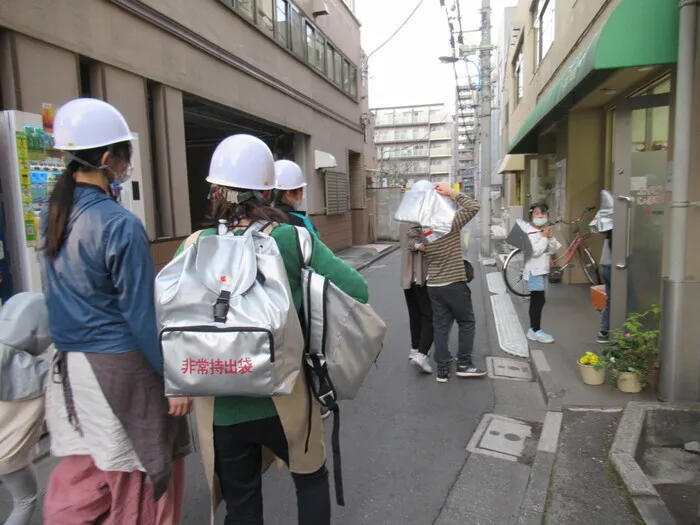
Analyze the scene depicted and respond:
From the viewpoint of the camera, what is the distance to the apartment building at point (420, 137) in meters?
90.4

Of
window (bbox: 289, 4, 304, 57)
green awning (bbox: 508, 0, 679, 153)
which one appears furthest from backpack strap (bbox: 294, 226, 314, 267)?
window (bbox: 289, 4, 304, 57)

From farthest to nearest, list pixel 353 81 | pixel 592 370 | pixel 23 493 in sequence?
pixel 353 81 → pixel 592 370 → pixel 23 493

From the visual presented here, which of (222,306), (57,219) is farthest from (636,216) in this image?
(57,219)

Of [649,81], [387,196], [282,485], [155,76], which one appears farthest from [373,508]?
[387,196]

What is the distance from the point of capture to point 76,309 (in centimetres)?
194

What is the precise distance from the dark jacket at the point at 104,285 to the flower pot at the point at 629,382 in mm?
3718

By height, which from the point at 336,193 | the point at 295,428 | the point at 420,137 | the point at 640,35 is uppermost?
the point at 420,137

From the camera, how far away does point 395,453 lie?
3619 millimetres

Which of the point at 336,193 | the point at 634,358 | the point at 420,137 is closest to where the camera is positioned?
the point at 634,358

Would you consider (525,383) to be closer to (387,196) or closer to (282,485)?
(282,485)

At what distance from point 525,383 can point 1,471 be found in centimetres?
413

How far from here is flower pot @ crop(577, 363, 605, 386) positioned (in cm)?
434

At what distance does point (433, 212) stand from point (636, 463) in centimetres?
245

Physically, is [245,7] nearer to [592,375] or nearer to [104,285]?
[592,375]
